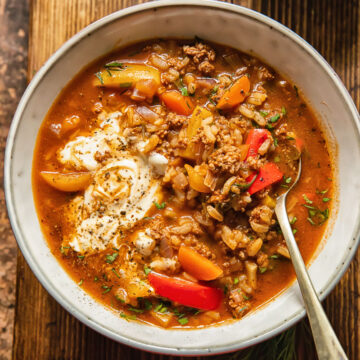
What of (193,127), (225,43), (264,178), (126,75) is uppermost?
(225,43)

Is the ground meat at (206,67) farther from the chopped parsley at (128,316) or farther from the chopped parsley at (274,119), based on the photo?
the chopped parsley at (128,316)

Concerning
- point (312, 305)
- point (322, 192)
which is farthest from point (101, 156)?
point (312, 305)

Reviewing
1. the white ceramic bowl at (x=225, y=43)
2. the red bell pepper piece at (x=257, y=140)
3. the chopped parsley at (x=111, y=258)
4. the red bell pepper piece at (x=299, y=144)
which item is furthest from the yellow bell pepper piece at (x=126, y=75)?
the chopped parsley at (x=111, y=258)

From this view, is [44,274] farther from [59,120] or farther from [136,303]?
[59,120]

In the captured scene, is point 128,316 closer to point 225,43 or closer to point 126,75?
point 126,75

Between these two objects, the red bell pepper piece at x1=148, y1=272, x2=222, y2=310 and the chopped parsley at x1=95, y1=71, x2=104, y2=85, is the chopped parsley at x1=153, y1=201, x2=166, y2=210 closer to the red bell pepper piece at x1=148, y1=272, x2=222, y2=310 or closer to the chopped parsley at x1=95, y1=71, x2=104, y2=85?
the red bell pepper piece at x1=148, y1=272, x2=222, y2=310

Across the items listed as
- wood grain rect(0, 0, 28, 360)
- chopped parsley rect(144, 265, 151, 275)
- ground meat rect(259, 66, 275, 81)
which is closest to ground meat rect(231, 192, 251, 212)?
chopped parsley rect(144, 265, 151, 275)

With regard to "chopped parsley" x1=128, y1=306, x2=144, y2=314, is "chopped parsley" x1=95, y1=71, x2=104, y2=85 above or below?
above
